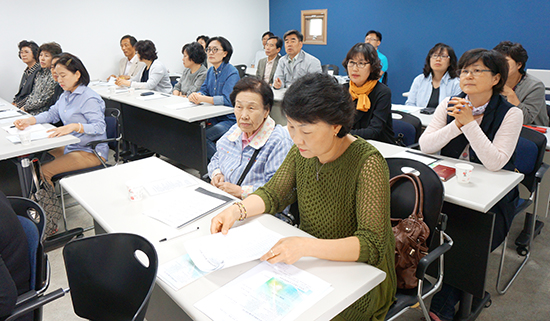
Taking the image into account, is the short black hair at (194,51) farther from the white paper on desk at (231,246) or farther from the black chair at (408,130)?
the white paper on desk at (231,246)

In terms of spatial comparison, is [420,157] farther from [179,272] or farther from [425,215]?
[179,272]

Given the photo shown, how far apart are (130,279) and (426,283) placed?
119cm

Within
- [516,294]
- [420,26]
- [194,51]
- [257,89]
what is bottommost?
[516,294]

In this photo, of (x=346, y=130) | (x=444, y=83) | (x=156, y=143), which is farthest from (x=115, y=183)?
(x=444, y=83)

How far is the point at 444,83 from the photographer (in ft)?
12.7

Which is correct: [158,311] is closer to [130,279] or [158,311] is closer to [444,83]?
[130,279]

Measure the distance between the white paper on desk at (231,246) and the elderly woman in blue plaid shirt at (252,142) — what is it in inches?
25.8

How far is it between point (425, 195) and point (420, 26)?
5527 mm

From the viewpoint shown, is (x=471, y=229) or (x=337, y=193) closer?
(x=337, y=193)

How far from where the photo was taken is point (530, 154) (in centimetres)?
224

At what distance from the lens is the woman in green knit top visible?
46.4 inches

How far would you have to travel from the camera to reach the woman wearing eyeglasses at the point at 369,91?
261cm

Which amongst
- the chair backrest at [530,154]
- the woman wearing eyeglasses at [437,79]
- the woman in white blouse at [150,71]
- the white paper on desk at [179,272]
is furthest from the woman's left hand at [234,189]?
the woman in white blouse at [150,71]

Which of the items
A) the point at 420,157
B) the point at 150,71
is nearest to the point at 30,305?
the point at 420,157
